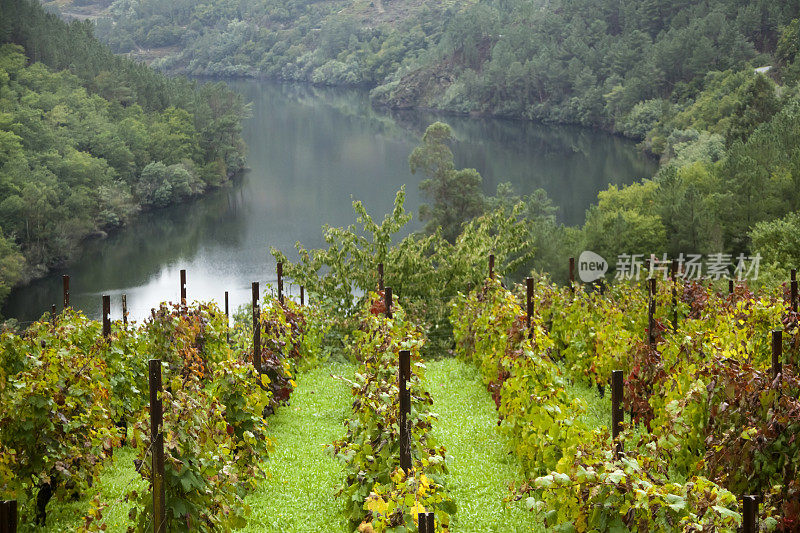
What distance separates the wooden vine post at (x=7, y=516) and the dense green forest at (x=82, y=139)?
24684 mm

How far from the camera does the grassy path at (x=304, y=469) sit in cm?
640

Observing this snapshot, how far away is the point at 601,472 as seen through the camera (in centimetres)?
447

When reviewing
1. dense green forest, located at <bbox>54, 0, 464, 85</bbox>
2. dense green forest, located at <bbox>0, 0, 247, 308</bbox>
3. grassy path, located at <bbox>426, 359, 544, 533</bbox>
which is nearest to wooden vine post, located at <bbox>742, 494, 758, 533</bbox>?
grassy path, located at <bbox>426, 359, 544, 533</bbox>

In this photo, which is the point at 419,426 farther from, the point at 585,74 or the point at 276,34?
the point at 276,34

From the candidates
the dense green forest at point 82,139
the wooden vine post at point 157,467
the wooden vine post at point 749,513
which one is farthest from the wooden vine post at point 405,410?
the dense green forest at point 82,139

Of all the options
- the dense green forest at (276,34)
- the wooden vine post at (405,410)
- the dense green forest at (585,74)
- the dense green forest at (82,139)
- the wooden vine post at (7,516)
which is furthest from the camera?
the dense green forest at (276,34)

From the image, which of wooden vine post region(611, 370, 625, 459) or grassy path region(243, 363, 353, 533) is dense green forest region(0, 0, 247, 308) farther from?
wooden vine post region(611, 370, 625, 459)

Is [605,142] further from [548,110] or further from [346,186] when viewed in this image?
[346,186]

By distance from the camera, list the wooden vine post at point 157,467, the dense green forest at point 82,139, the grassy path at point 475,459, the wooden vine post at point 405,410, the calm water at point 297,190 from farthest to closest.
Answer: the dense green forest at point 82,139 < the calm water at point 297,190 < the grassy path at point 475,459 < the wooden vine post at point 405,410 < the wooden vine post at point 157,467

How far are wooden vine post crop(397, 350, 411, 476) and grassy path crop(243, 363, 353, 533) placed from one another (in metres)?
0.98

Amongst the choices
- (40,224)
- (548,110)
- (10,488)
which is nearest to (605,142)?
(548,110)

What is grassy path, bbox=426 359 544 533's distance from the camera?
637cm

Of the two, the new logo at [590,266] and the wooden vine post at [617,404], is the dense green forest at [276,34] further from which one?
the wooden vine post at [617,404]

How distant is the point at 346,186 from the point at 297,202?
3629 mm
